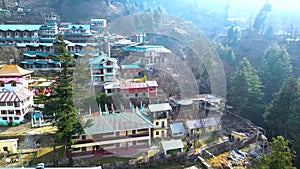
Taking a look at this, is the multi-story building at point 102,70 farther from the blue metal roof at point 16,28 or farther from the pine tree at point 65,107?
the blue metal roof at point 16,28

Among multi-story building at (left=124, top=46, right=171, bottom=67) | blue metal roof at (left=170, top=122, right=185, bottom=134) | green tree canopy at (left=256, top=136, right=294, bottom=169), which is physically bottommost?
blue metal roof at (left=170, top=122, right=185, bottom=134)

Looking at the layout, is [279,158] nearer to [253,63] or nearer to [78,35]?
[253,63]

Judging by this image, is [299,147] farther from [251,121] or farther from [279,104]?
[251,121]

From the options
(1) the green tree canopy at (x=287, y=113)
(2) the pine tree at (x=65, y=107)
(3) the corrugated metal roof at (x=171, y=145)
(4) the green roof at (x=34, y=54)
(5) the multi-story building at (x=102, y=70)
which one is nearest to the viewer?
(2) the pine tree at (x=65, y=107)

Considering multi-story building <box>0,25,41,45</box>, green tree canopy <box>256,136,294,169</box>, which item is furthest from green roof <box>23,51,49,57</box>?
green tree canopy <box>256,136,294,169</box>

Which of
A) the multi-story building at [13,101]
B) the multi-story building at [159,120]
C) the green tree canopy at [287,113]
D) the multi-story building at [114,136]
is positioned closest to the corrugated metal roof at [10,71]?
the multi-story building at [13,101]

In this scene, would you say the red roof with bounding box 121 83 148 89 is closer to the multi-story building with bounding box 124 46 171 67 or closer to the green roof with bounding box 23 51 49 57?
the multi-story building with bounding box 124 46 171 67

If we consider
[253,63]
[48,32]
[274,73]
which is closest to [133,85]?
[274,73]
